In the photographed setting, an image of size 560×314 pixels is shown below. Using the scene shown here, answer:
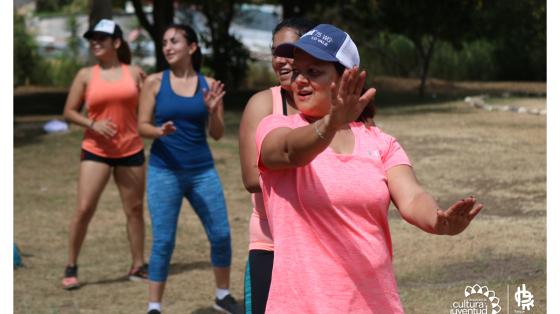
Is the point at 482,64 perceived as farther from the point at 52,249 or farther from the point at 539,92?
the point at 52,249

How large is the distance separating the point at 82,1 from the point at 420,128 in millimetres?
27619

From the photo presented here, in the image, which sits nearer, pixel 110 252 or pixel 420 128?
pixel 110 252

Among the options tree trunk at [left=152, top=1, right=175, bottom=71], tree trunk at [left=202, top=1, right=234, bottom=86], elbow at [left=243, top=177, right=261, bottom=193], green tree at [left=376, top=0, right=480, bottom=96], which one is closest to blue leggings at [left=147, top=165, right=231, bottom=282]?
elbow at [left=243, top=177, right=261, bottom=193]

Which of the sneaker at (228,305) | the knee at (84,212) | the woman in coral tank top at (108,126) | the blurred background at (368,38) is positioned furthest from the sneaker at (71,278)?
the blurred background at (368,38)

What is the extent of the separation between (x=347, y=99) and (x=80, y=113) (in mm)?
6038

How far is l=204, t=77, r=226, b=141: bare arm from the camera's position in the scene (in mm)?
7301

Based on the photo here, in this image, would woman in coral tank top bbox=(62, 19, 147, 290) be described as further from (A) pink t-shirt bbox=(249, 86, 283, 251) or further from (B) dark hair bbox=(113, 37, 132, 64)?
(A) pink t-shirt bbox=(249, 86, 283, 251)

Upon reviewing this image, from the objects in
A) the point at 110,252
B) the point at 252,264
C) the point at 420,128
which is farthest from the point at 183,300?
the point at 420,128

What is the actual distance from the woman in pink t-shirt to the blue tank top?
4127 mm

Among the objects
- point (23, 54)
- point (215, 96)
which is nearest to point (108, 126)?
point (215, 96)

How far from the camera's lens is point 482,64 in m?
35.8

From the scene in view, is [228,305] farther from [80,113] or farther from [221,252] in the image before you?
[80,113]

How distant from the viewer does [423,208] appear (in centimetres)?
354
